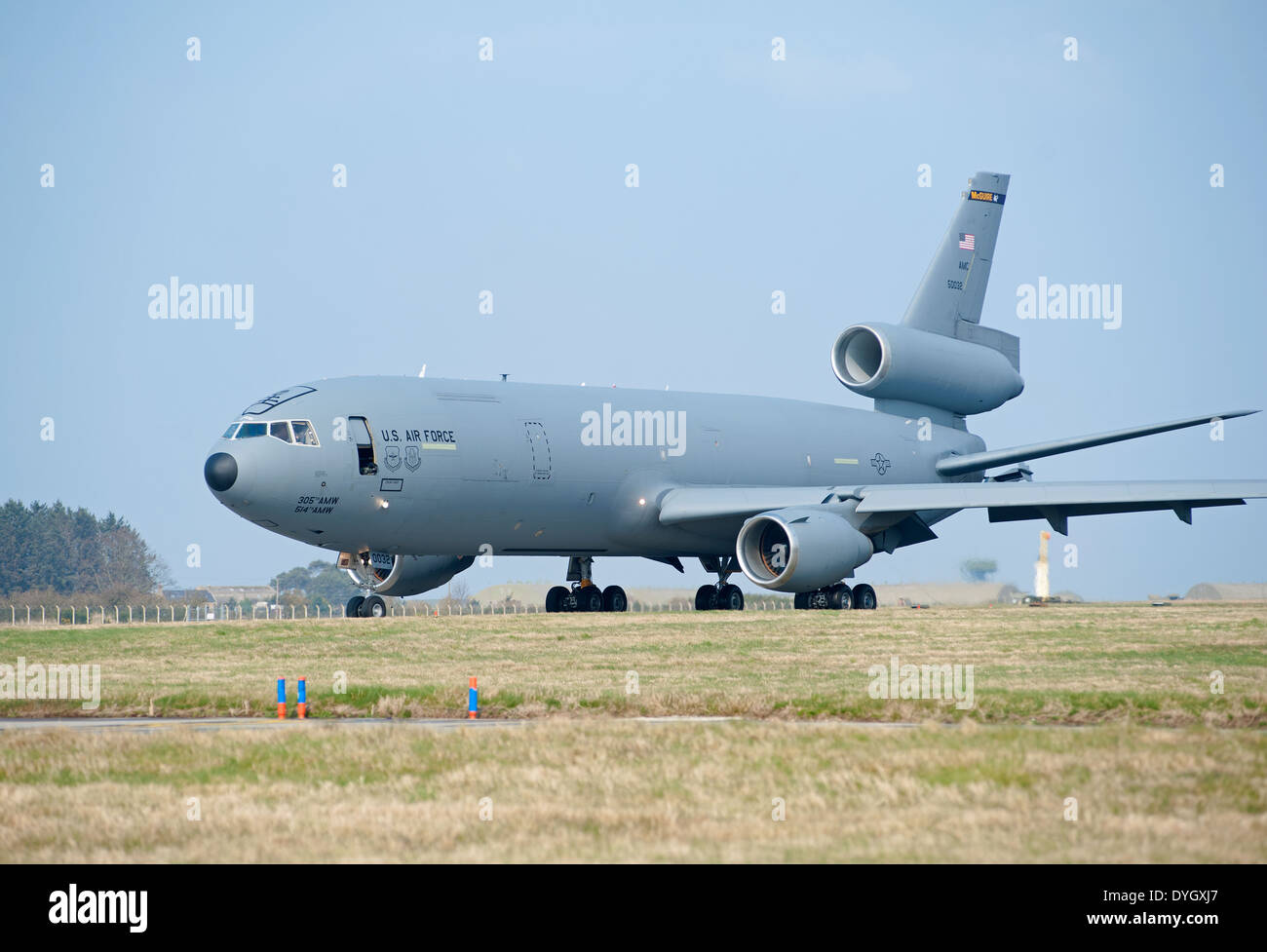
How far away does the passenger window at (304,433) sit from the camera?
2808 centimetres

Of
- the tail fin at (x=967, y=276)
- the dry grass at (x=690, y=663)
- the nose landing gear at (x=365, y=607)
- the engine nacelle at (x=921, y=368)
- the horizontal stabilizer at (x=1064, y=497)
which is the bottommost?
the dry grass at (x=690, y=663)

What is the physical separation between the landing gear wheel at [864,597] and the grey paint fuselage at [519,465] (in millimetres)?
3206

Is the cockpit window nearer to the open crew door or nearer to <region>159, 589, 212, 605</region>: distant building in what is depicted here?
the open crew door

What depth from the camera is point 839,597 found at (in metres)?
34.1

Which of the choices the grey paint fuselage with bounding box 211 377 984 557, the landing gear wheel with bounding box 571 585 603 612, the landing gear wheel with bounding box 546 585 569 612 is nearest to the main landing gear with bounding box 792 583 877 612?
the grey paint fuselage with bounding box 211 377 984 557

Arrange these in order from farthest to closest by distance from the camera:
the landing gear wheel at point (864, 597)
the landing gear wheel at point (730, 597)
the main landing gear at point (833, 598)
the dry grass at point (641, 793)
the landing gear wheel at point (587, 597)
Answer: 1. the landing gear wheel at point (730, 597)
2. the landing gear wheel at point (587, 597)
3. the landing gear wheel at point (864, 597)
4. the main landing gear at point (833, 598)
5. the dry grass at point (641, 793)

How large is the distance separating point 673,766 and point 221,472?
1783cm

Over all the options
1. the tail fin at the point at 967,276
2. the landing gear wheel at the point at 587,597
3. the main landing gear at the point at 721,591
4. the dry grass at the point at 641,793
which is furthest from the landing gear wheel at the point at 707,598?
the dry grass at the point at 641,793

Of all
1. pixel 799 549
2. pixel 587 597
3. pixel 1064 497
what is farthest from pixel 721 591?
pixel 1064 497

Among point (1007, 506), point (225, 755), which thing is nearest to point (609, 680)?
point (225, 755)

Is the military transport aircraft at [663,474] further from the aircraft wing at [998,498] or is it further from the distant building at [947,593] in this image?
the distant building at [947,593]
